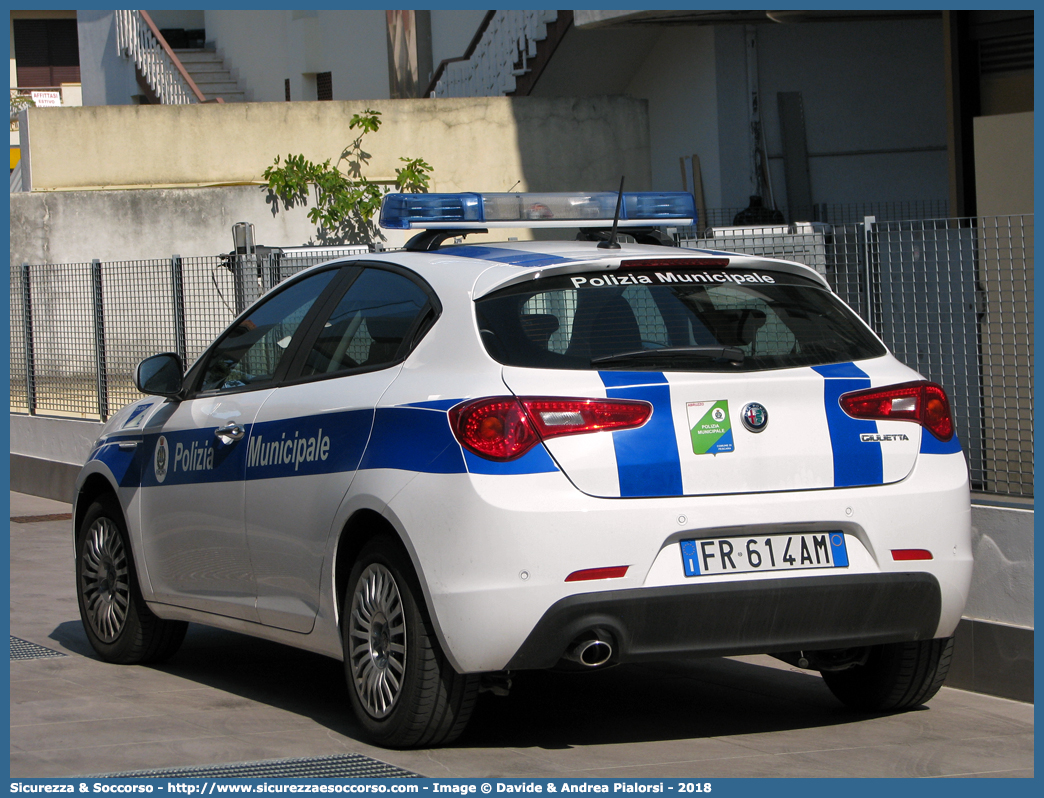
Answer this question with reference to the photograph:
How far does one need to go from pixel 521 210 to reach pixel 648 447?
5.81 feet

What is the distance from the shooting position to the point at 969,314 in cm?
661

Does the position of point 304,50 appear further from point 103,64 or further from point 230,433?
point 230,433

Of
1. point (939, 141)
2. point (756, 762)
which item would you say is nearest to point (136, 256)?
point (939, 141)

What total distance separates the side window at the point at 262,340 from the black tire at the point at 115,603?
0.92 meters

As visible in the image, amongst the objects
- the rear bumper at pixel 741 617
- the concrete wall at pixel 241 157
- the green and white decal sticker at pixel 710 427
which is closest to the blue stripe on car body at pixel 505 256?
the green and white decal sticker at pixel 710 427

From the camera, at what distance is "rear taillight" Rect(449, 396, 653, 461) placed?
4520 mm

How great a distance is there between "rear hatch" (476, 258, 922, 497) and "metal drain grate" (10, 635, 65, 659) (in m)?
3.25

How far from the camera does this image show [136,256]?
18297mm

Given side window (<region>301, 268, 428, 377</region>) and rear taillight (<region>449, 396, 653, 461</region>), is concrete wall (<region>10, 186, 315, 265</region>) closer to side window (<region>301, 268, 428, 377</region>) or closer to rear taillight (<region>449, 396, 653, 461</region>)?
side window (<region>301, 268, 428, 377</region>)

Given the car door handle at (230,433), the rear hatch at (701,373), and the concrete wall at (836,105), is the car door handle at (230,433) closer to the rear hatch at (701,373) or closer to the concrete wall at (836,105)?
the rear hatch at (701,373)

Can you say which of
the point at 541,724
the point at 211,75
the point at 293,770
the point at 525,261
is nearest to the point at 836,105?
the point at 525,261

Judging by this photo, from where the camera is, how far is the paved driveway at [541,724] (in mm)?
4852

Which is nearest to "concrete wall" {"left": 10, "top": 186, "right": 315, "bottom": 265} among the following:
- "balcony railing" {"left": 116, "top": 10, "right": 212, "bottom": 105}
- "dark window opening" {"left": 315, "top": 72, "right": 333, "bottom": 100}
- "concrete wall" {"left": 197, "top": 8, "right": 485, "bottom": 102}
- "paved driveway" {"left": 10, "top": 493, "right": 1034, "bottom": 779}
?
"balcony railing" {"left": 116, "top": 10, "right": 212, "bottom": 105}

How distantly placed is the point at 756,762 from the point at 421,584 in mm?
1220
